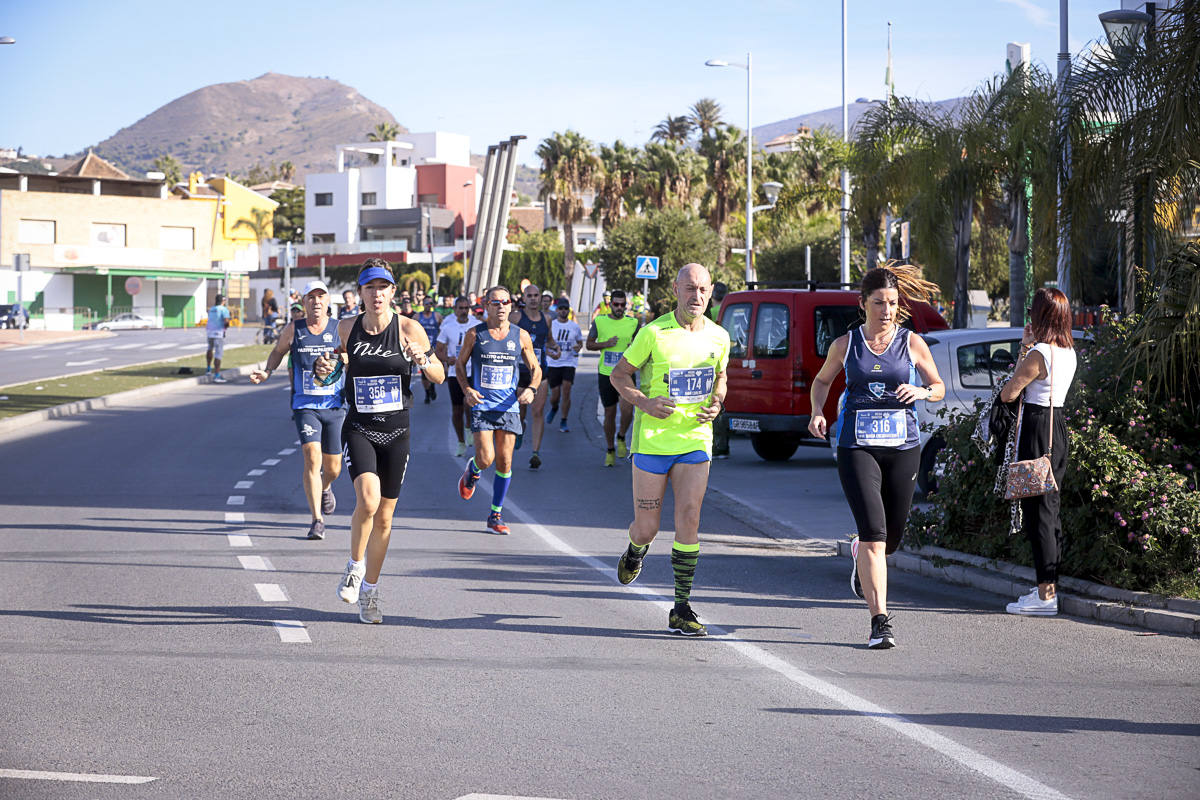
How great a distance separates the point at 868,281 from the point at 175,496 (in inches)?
338

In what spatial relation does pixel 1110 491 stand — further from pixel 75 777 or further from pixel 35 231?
pixel 35 231

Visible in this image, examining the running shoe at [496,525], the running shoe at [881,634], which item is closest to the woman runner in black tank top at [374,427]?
the running shoe at [881,634]

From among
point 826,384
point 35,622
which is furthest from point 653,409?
point 35,622

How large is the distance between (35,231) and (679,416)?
280ft

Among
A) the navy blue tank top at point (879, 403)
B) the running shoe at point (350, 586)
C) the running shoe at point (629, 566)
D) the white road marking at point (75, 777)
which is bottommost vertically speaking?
the white road marking at point (75, 777)

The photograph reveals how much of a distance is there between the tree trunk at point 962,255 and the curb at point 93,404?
12.4 metres

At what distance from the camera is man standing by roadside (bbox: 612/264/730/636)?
24.8 ft

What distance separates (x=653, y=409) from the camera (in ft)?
24.7

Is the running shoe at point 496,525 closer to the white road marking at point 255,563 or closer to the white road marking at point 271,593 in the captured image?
the white road marking at point 255,563

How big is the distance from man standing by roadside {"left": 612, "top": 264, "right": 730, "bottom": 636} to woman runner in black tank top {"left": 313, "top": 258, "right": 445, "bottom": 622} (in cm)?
130

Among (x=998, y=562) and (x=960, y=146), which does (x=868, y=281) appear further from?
(x=960, y=146)

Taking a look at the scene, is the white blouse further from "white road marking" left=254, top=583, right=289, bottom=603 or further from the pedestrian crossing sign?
the pedestrian crossing sign

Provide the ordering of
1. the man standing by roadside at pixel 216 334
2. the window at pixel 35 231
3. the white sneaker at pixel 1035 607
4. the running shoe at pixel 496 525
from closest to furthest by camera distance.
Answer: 1. the white sneaker at pixel 1035 607
2. the running shoe at pixel 496 525
3. the man standing by roadside at pixel 216 334
4. the window at pixel 35 231

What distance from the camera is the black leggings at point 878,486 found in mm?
7340
